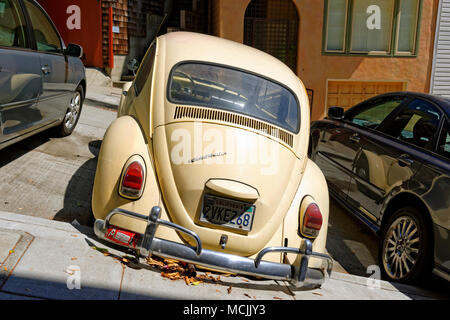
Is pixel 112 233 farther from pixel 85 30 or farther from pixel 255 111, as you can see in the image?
pixel 85 30

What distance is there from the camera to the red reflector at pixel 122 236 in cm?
329

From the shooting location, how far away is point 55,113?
19.2ft

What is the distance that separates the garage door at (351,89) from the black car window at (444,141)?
8.35m

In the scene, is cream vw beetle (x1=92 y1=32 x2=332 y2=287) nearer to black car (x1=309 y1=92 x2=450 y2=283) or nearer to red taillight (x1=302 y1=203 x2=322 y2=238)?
red taillight (x1=302 y1=203 x2=322 y2=238)

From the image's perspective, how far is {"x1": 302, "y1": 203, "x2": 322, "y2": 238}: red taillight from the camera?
3531 millimetres

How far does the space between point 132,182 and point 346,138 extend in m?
3.25

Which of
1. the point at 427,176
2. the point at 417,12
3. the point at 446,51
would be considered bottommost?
the point at 427,176

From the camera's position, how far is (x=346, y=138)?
5.66 metres

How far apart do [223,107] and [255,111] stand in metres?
0.30

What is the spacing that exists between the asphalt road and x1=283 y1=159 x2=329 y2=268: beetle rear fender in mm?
1185

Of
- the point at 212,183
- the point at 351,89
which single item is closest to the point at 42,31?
the point at 212,183
